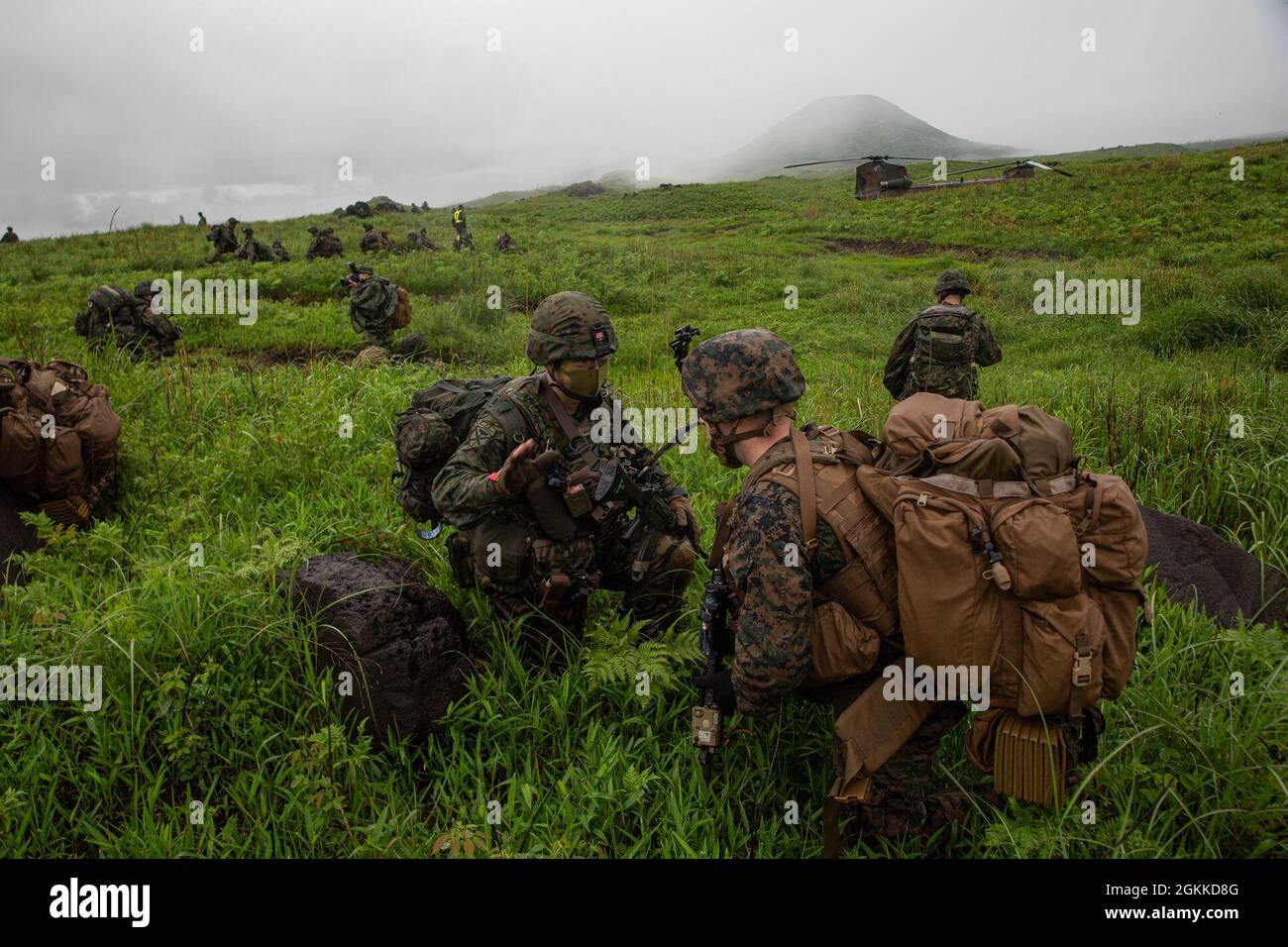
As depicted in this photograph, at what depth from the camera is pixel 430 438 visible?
381cm

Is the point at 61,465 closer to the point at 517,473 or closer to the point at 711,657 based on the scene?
the point at 517,473

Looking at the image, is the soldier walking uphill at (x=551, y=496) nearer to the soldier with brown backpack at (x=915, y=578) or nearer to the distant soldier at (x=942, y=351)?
the soldier with brown backpack at (x=915, y=578)

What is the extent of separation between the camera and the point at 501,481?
3281 millimetres

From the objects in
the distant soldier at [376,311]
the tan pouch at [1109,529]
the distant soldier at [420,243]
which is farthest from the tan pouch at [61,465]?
the distant soldier at [420,243]

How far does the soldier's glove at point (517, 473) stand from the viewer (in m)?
3.24

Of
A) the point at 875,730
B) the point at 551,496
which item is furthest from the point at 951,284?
the point at 875,730

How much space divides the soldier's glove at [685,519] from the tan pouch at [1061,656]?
188cm

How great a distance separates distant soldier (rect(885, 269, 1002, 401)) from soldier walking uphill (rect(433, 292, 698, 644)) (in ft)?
11.4

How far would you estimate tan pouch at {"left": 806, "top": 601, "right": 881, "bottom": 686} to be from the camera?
2473mm

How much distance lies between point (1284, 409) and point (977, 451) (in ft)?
17.5

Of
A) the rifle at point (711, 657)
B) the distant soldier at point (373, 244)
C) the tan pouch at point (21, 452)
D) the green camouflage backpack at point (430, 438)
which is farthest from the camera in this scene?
the distant soldier at point (373, 244)

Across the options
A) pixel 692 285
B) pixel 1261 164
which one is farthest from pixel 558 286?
pixel 1261 164

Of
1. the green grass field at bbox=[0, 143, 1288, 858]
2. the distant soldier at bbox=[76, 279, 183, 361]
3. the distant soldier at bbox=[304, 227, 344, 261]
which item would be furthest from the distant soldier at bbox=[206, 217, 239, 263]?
the distant soldier at bbox=[76, 279, 183, 361]

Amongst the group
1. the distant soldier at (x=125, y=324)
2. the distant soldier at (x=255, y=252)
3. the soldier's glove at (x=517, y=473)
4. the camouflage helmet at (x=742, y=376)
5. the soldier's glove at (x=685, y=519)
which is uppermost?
the distant soldier at (x=255, y=252)
